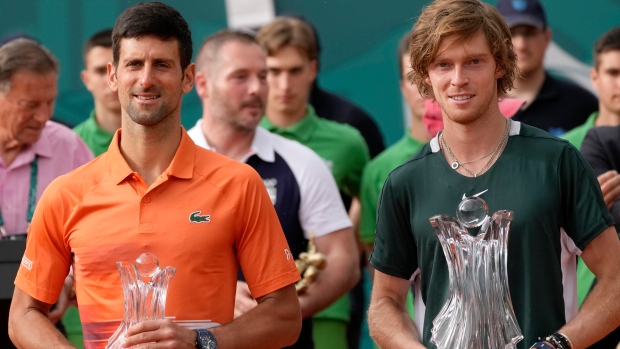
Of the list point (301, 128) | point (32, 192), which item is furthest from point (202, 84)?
point (32, 192)

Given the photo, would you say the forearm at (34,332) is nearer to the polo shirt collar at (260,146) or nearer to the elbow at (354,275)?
the polo shirt collar at (260,146)

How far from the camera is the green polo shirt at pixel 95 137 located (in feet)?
21.0

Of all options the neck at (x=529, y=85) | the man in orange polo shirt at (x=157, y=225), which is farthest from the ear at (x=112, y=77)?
the neck at (x=529, y=85)

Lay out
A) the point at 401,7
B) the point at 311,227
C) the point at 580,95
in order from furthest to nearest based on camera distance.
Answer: the point at 401,7, the point at 580,95, the point at 311,227

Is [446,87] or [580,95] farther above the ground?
[446,87]

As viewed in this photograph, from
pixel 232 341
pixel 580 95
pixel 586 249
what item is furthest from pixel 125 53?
pixel 580 95

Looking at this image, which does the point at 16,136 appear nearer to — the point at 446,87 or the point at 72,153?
the point at 72,153

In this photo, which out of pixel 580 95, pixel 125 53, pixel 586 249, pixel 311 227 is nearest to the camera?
pixel 586 249

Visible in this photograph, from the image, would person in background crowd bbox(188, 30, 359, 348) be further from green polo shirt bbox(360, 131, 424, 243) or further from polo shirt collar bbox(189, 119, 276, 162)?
green polo shirt bbox(360, 131, 424, 243)

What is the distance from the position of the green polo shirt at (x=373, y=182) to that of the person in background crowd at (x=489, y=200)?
7.22ft

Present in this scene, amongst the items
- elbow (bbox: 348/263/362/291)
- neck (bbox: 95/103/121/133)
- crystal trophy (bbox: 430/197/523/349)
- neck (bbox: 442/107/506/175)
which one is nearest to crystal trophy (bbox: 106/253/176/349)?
crystal trophy (bbox: 430/197/523/349)

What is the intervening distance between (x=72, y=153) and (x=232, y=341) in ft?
6.37

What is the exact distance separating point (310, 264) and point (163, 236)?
153cm

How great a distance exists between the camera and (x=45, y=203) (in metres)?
3.76
